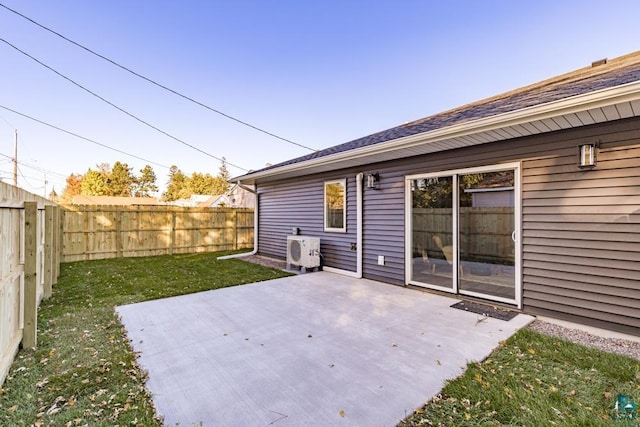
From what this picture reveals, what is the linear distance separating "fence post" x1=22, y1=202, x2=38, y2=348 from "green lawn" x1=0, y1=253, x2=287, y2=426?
0.50ft

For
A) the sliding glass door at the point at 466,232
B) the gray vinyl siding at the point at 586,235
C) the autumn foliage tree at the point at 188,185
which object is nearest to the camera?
the gray vinyl siding at the point at 586,235

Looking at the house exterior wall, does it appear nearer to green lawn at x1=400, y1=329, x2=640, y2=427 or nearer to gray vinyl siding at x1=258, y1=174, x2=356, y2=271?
green lawn at x1=400, y1=329, x2=640, y2=427

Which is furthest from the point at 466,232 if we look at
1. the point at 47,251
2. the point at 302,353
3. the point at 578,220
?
the point at 47,251

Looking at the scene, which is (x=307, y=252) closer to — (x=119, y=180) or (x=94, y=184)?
(x=94, y=184)

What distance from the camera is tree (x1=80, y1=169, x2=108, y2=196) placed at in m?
30.7

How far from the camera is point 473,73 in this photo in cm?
910

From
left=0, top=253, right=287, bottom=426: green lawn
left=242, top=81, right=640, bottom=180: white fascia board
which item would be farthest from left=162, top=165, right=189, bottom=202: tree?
left=242, top=81, right=640, bottom=180: white fascia board

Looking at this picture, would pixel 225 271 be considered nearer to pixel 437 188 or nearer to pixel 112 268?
pixel 112 268

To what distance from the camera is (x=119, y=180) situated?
3544 cm

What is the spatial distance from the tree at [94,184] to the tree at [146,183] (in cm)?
707

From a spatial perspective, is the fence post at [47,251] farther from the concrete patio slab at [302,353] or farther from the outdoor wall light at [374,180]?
the outdoor wall light at [374,180]

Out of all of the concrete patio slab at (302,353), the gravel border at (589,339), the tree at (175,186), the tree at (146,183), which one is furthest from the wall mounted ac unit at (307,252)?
the tree at (175,186)

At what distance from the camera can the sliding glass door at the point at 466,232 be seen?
4.00 metres

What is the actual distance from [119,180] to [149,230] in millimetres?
32151
